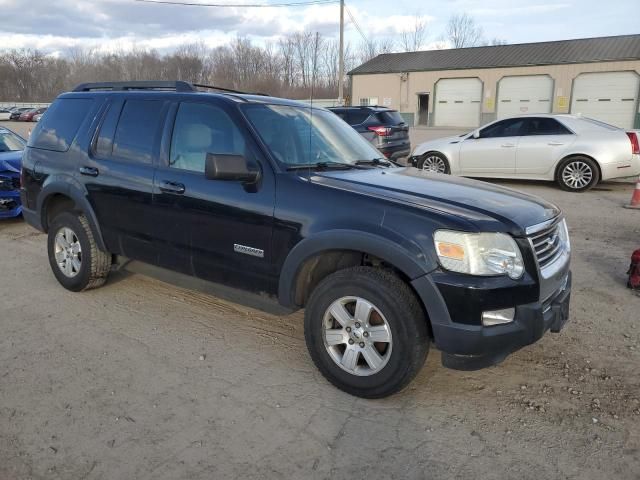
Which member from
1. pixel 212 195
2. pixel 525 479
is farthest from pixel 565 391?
pixel 212 195

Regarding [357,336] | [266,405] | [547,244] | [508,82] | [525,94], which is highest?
[508,82]

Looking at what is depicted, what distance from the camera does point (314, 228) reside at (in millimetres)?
3248

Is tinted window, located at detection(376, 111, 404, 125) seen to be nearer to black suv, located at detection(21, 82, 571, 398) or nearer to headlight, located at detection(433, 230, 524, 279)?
black suv, located at detection(21, 82, 571, 398)

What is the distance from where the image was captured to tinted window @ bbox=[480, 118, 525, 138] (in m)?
10.7

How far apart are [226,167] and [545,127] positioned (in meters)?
8.97

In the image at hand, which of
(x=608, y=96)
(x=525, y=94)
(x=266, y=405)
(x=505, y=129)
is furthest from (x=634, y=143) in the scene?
(x=525, y=94)

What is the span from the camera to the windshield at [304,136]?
374 cm

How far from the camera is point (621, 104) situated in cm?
3419

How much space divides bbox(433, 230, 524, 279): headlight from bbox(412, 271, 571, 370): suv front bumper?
0.44 ft

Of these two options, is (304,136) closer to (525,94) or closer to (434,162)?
(434,162)

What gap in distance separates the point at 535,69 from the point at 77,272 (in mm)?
38878

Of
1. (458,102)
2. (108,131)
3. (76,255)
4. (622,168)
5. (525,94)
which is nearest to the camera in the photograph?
(108,131)

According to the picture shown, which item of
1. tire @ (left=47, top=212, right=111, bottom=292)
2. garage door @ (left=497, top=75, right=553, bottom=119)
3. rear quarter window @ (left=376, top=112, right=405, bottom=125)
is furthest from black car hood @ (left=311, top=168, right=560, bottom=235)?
garage door @ (left=497, top=75, right=553, bottom=119)

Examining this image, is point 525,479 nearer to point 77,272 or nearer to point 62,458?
point 62,458
